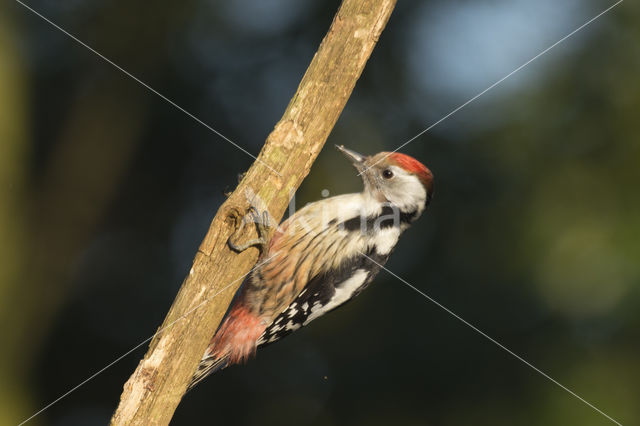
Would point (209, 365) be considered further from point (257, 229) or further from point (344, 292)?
point (257, 229)

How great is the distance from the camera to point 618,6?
147 inches

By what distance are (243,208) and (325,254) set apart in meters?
0.99

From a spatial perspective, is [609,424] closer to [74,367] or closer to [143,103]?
[74,367]

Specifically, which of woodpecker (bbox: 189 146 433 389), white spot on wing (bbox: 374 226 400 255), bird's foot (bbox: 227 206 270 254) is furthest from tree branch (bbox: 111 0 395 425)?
white spot on wing (bbox: 374 226 400 255)

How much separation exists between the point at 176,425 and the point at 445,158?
8.15ft

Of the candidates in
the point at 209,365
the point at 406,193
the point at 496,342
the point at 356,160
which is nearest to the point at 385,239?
the point at 406,193

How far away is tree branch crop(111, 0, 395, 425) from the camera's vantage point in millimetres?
1828

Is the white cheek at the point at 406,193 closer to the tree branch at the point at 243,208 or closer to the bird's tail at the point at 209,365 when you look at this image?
the tree branch at the point at 243,208

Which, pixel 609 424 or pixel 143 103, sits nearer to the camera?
pixel 609 424

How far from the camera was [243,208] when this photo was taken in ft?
5.84

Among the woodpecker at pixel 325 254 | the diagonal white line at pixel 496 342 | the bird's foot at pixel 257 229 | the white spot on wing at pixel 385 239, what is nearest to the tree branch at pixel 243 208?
the bird's foot at pixel 257 229

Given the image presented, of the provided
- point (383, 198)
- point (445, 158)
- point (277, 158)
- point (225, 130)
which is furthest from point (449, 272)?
point (277, 158)

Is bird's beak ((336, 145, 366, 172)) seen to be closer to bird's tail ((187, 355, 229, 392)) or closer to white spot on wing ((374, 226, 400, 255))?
white spot on wing ((374, 226, 400, 255))

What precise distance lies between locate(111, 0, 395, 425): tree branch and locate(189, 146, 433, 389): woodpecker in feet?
2.59
